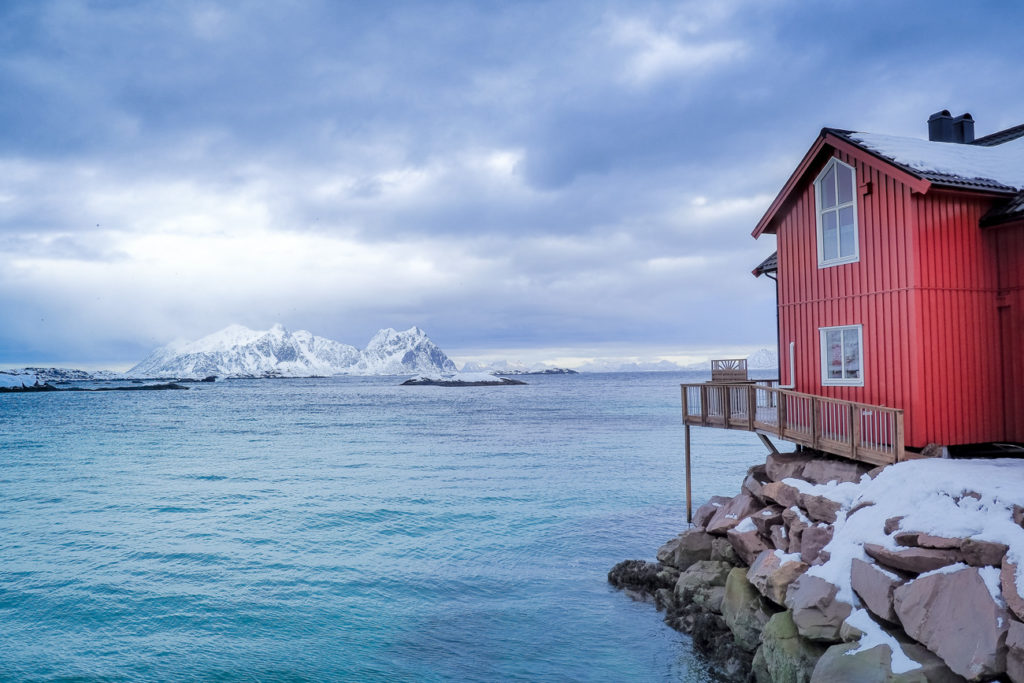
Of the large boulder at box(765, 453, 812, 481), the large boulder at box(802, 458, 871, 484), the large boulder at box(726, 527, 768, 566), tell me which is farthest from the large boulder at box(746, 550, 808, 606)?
the large boulder at box(765, 453, 812, 481)

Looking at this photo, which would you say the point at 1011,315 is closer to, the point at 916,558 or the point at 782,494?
the point at 782,494

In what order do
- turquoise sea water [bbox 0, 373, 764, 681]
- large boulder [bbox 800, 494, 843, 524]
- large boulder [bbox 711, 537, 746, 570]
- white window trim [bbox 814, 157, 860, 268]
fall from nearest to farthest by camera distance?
large boulder [bbox 800, 494, 843, 524] < turquoise sea water [bbox 0, 373, 764, 681] < large boulder [bbox 711, 537, 746, 570] < white window trim [bbox 814, 157, 860, 268]

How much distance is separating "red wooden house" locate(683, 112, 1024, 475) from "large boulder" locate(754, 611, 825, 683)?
14.8ft

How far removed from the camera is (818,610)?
27.9ft

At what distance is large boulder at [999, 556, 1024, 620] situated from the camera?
6.82m

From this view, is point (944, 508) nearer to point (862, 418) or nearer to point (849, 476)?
point (849, 476)

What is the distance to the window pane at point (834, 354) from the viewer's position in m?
14.5

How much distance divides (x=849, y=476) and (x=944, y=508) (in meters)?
3.44

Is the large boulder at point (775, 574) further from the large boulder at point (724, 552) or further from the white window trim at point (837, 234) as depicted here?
the white window trim at point (837, 234)

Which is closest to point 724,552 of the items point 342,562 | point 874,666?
point 874,666

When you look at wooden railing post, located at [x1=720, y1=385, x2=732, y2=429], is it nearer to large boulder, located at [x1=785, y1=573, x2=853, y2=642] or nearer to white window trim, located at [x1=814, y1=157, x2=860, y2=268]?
white window trim, located at [x1=814, y1=157, x2=860, y2=268]

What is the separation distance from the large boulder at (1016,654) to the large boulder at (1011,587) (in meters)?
0.20

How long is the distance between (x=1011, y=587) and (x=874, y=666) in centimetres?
167

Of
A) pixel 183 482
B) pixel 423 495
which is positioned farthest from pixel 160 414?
pixel 423 495
